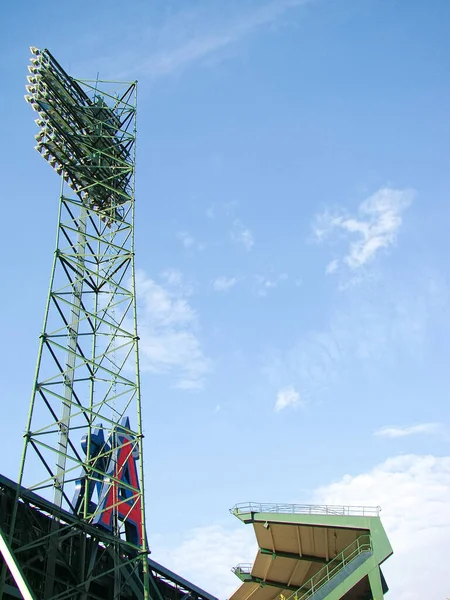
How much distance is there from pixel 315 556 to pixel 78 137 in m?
28.6

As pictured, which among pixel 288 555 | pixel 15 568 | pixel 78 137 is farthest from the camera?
pixel 78 137

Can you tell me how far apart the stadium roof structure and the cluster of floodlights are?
21.3 metres

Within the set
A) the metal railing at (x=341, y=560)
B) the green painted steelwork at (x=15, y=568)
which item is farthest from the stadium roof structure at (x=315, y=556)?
the green painted steelwork at (x=15, y=568)

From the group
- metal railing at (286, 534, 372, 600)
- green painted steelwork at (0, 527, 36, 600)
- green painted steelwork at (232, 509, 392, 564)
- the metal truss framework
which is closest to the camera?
green painted steelwork at (0, 527, 36, 600)

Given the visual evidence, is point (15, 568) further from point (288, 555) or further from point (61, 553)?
point (288, 555)

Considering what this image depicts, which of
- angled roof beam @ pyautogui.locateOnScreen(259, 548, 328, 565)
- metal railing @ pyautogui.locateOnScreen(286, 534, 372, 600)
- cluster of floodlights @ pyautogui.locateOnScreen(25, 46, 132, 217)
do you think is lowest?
metal railing @ pyautogui.locateOnScreen(286, 534, 372, 600)

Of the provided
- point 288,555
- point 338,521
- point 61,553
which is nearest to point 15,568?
point 61,553

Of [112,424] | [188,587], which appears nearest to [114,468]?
[112,424]

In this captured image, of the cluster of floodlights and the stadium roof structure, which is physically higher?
the cluster of floodlights

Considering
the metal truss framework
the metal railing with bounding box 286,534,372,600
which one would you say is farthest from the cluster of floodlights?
the metal railing with bounding box 286,534,372,600

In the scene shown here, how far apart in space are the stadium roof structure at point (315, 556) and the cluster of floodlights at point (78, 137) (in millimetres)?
21259

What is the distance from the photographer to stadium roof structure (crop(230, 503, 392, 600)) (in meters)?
30.0

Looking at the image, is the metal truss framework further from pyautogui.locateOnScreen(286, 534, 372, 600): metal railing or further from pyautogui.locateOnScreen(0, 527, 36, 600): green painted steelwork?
pyautogui.locateOnScreen(286, 534, 372, 600): metal railing

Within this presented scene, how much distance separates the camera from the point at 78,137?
39.5 m
